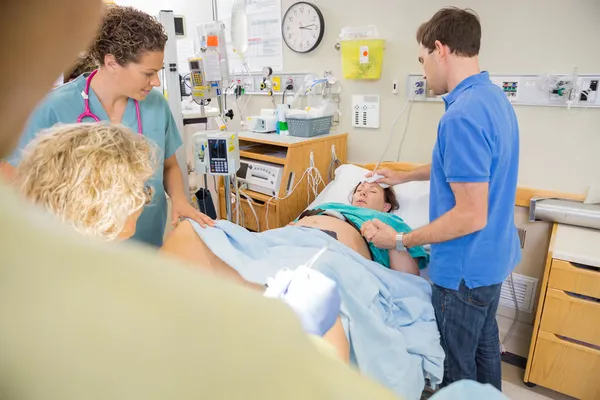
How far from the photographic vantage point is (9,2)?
0.21 m

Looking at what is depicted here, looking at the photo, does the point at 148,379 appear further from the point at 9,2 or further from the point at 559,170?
the point at 559,170

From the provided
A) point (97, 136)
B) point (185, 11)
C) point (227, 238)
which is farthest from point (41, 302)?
point (185, 11)

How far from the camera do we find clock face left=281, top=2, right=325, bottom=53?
286 centimetres

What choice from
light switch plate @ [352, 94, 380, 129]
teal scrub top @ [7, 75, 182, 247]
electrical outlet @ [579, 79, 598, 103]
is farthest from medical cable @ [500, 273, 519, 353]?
teal scrub top @ [7, 75, 182, 247]

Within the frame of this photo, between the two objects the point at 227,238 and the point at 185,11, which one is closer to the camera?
the point at 227,238

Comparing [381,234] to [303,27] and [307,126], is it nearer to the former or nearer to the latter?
[307,126]

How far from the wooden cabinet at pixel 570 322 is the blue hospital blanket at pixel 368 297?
579mm

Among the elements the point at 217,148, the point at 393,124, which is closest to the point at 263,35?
the point at 393,124

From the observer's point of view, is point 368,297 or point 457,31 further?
point 368,297

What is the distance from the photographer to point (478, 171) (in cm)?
128

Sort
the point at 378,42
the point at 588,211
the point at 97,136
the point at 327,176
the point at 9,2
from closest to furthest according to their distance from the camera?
1. the point at 9,2
2. the point at 97,136
3. the point at 588,211
4. the point at 378,42
5. the point at 327,176

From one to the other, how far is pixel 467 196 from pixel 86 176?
112 cm

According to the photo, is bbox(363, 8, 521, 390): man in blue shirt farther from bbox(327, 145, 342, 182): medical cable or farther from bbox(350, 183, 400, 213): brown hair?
bbox(327, 145, 342, 182): medical cable

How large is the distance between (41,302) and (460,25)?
4.94 feet
